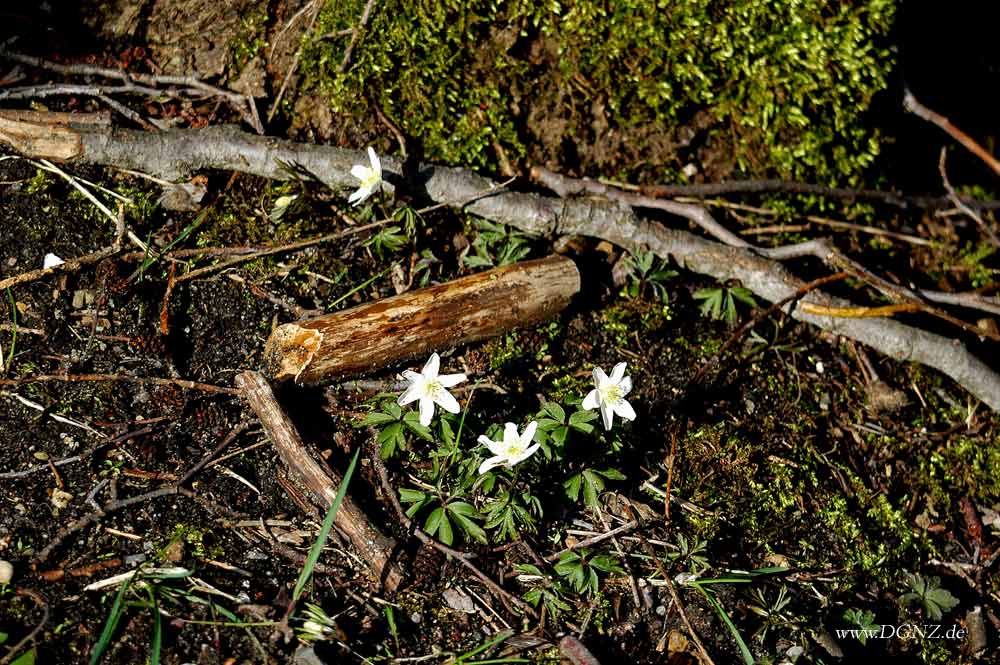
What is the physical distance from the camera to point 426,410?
3043 mm

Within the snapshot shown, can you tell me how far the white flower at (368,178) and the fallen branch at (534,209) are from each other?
0.14 meters

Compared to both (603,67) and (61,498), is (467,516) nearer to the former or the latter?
(61,498)

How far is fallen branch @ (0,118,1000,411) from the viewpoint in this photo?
364cm

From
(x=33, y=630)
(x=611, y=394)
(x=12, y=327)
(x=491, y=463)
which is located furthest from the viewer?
(x=12, y=327)

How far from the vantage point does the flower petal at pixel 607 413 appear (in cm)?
298

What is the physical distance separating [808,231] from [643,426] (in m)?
1.52

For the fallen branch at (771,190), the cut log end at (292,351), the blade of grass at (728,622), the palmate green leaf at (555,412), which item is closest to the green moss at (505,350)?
the palmate green leaf at (555,412)

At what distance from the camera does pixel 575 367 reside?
364cm

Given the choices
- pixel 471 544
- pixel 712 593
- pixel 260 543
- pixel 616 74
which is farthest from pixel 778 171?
pixel 260 543

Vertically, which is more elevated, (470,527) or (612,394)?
(612,394)

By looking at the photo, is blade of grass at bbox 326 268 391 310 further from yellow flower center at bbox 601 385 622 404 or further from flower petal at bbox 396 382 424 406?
yellow flower center at bbox 601 385 622 404

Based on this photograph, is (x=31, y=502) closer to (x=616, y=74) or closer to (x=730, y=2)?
(x=616, y=74)

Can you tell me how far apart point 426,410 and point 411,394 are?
0.28 ft

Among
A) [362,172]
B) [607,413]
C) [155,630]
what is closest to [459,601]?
[607,413]
